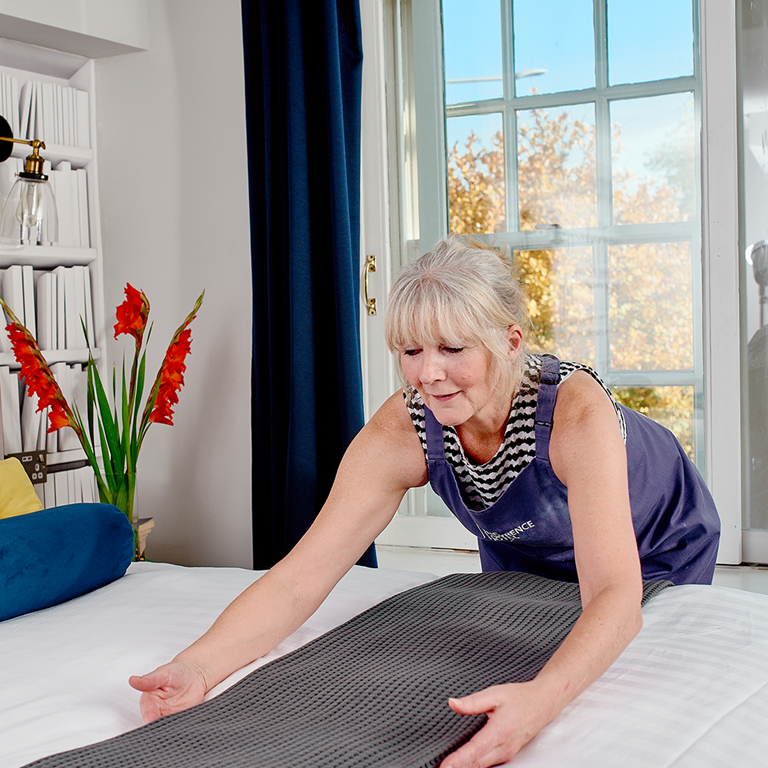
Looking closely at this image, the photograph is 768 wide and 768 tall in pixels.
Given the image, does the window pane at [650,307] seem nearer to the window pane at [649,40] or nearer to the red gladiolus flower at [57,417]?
the window pane at [649,40]

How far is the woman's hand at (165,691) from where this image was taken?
1.03m

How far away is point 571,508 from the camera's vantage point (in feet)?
3.82

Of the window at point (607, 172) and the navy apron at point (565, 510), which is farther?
the window at point (607, 172)

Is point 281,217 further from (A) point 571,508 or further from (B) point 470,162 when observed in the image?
(A) point 571,508

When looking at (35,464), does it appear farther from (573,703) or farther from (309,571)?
(573,703)

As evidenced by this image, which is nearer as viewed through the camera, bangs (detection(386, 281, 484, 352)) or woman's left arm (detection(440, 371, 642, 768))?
woman's left arm (detection(440, 371, 642, 768))

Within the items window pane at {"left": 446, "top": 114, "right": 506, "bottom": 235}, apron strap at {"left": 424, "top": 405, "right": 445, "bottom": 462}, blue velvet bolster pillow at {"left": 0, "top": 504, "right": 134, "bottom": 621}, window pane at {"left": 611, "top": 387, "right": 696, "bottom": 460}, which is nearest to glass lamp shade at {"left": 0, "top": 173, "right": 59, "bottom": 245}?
blue velvet bolster pillow at {"left": 0, "top": 504, "right": 134, "bottom": 621}

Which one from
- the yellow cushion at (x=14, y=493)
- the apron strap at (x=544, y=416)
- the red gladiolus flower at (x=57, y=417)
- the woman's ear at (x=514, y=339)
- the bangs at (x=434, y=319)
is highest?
the bangs at (x=434, y=319)

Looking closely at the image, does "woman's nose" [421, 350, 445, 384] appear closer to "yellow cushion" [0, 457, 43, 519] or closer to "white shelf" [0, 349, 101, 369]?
"yellow cushion" [0, 457, 43, 519]

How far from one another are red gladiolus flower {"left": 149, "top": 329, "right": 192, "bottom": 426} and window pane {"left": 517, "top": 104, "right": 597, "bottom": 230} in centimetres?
113

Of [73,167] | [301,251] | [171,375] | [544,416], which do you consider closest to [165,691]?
[544,416]

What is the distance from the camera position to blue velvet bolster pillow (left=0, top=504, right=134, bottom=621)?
1.39 meters

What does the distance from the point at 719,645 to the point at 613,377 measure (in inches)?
59.2

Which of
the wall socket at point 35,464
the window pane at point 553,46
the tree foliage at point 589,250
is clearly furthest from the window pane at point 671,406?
the wall socket at point 35,464
